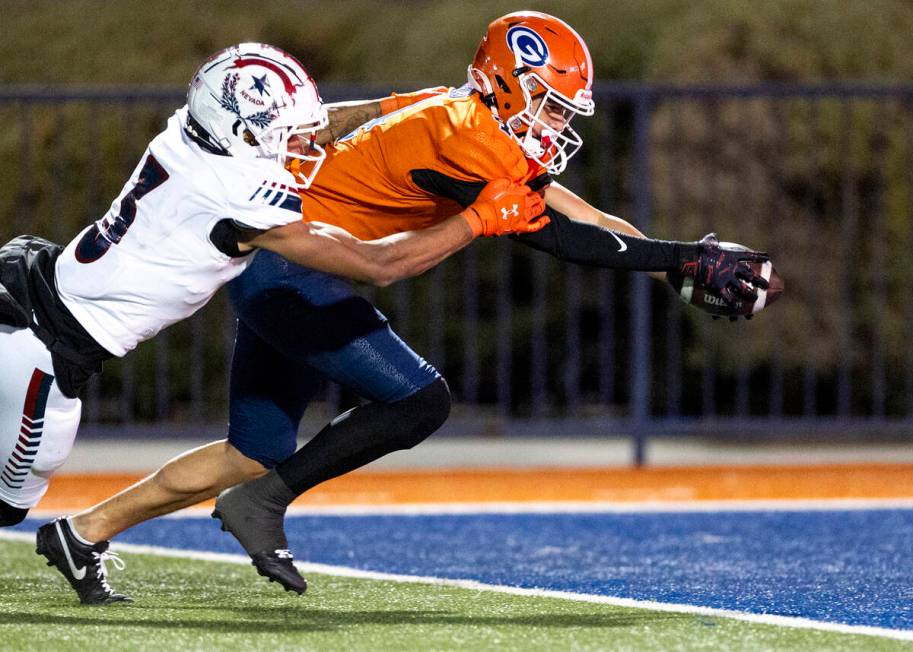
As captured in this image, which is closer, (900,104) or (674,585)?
(674,585)

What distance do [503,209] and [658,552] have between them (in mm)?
1969

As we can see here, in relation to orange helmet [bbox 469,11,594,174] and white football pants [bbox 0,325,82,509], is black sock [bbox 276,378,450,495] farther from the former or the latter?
orange helmet [bbox 469,11,594,174]

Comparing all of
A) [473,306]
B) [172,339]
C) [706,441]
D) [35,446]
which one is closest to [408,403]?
[35,446]

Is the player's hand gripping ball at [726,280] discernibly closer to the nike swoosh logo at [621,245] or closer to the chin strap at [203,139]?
the nike swoosh logo at [621,245]

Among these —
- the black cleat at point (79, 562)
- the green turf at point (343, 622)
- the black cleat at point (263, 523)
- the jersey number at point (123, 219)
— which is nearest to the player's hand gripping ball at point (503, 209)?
the jersey number at point (123, 219)

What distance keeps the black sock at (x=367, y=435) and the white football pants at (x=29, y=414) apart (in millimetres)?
649

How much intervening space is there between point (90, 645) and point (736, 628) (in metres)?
1.71

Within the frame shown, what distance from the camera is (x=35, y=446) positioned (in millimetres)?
5262

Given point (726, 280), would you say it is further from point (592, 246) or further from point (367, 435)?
point (367, 435)

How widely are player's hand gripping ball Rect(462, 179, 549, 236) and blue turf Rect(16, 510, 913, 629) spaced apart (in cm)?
124

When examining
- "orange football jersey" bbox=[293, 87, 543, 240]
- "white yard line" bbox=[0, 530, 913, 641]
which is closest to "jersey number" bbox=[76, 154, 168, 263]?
"orange football jersey" bbox=[293, 87, 543, 240]

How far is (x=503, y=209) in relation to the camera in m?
5.19

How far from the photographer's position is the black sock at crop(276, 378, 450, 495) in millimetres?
5422

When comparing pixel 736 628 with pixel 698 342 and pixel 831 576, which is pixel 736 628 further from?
pixel 698 342
